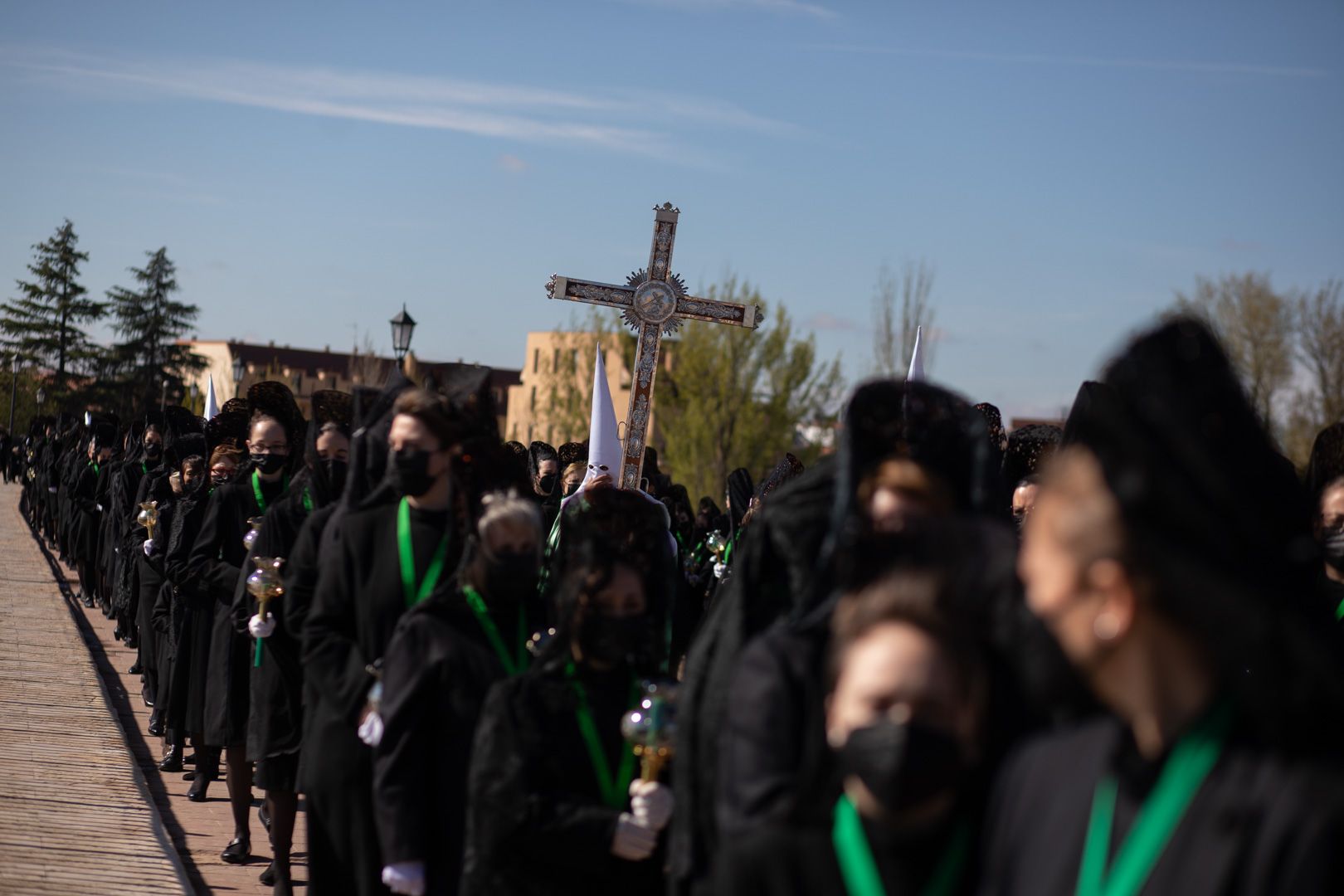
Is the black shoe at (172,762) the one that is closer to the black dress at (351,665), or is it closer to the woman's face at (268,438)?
the woman's face at (268,438)

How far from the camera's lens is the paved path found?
720cm

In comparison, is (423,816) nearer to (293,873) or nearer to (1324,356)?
(293,873)

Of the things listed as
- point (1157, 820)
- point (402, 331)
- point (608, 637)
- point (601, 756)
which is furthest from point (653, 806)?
point (402, 331)

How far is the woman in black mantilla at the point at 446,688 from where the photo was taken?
505 centimetres

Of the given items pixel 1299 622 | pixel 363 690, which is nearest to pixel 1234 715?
pixel 1299 622

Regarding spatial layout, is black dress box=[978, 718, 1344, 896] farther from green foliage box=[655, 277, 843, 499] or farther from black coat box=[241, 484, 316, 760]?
green foliage box=[655, 277, 843, 499]

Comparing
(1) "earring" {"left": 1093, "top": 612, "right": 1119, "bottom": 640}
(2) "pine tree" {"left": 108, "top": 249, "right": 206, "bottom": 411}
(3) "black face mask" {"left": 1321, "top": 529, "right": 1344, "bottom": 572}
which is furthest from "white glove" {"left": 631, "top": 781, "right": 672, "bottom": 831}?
(2) "pine tree" {"left": 108, "top": 249, "right": 206, "bottom": 411}

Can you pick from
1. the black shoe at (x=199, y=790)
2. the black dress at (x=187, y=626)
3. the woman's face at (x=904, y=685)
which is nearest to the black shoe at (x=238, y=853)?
the black dress at (x=187, y=626)

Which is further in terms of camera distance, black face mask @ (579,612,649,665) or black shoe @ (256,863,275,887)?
black shoe @ (256,863,275,887)

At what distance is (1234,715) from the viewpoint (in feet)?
8.13

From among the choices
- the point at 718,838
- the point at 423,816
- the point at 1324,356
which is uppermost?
the point at 1324,356

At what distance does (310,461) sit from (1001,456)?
3.06 metres

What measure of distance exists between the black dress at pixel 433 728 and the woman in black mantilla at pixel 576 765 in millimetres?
587

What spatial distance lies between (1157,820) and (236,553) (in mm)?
7144
